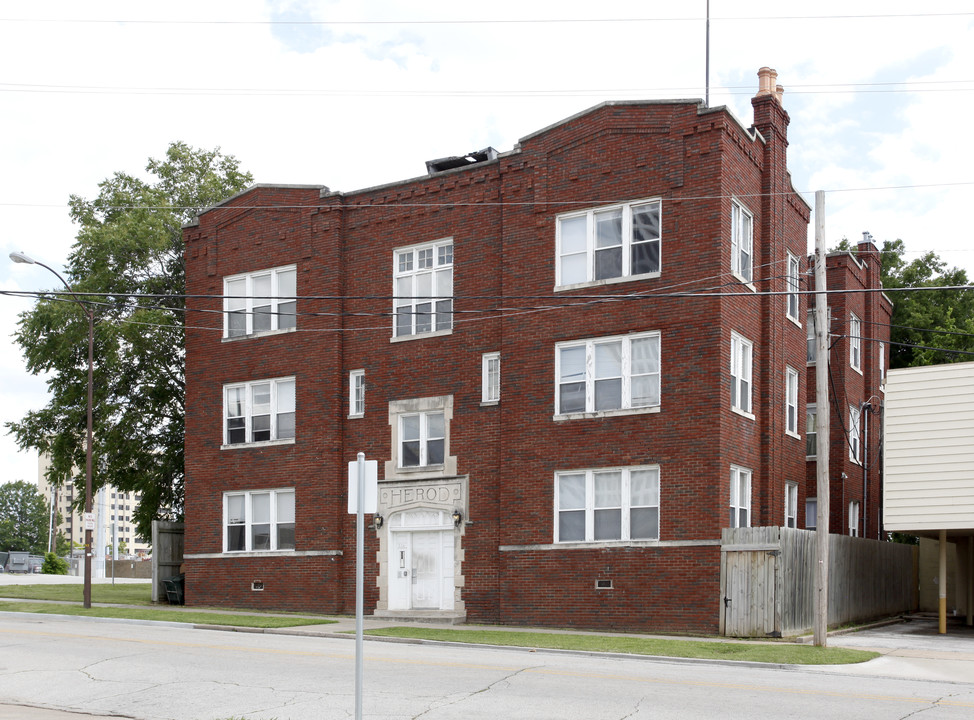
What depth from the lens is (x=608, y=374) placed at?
2561 cm

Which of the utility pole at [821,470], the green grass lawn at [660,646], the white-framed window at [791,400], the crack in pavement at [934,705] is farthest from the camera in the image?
the white-framed window at [791,400]

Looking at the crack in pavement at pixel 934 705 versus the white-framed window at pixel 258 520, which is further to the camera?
the white-framed window at pixel 258 520

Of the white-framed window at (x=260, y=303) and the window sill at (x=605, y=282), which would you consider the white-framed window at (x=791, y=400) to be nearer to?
the window sill at (x=605, y=282)

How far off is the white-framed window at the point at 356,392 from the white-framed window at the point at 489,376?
3.96m

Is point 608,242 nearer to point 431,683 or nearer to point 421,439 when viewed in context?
point 421,439

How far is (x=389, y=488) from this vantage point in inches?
1136

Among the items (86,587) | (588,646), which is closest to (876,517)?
(588,646)

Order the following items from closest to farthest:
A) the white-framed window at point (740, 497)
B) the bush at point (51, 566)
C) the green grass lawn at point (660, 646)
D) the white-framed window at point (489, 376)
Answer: the green grass lawn at point (660, 646) < the white-framed window at point (740, 497) < the white-framed window at point (489, 376) < the bush at point (51, 566)

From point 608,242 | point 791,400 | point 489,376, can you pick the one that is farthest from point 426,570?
point 791,400

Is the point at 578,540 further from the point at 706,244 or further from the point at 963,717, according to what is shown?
the point at 963,717

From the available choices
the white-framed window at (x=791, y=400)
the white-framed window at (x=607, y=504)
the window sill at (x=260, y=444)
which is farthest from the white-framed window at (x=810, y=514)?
the window sill at (x=260, y=444)

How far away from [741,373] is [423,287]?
8610 millimetres

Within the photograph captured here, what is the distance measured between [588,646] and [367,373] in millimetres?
12174

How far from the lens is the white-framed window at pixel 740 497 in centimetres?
2517
